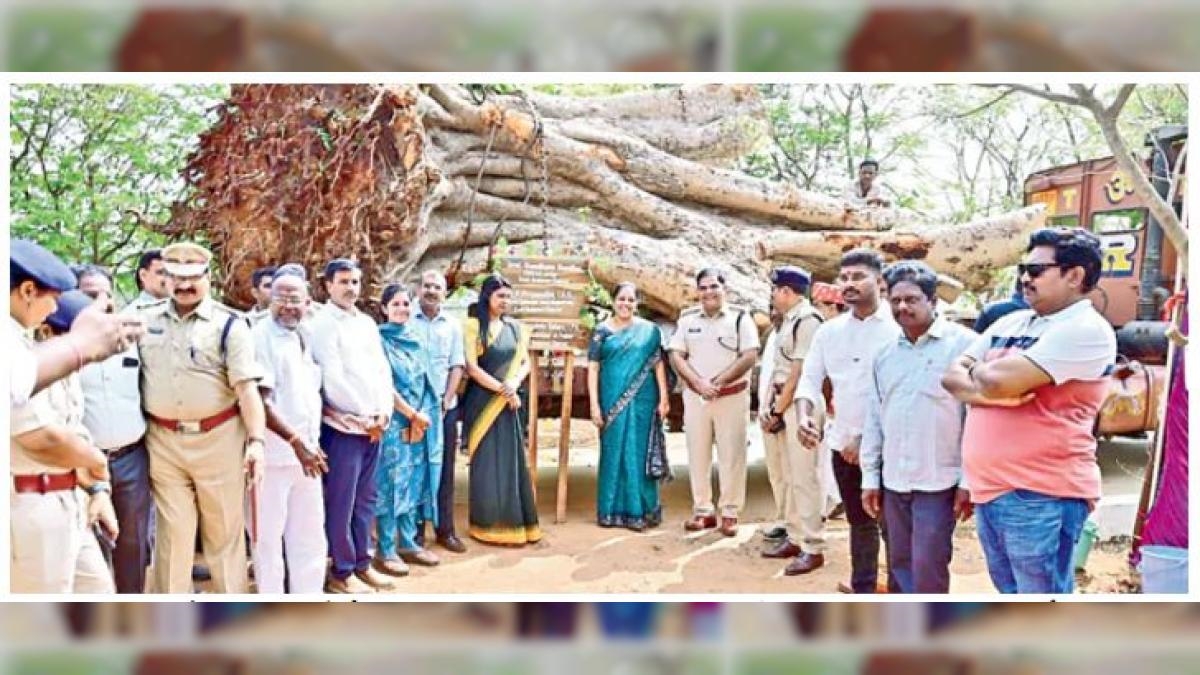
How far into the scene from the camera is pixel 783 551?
3912 millimetres

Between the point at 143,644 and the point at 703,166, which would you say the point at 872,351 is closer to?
the point at 703,166

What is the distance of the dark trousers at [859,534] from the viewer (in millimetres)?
3701

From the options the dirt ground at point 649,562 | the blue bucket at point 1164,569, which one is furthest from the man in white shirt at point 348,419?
the blue bucket at point 1164,569

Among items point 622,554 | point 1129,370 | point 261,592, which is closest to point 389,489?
point 261,592

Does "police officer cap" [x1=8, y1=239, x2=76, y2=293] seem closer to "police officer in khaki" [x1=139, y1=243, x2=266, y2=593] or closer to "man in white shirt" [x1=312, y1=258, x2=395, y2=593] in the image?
"police officer in khaki" [x1=139, y1=243, x2=266, y2=593]

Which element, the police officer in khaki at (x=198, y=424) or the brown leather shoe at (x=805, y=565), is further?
the brown leather shoe at (x=805, y=565)

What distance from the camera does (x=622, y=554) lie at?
151 inches

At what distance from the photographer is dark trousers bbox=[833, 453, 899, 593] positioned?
3.70m

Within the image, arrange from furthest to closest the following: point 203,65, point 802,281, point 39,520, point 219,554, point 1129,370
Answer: point 802,281 → point 1129,370 → point 219,554 → point 203,65 → point 39,520

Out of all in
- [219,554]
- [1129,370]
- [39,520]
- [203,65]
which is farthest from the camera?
[1129,370]

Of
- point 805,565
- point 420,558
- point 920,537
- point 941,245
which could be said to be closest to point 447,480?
point 420,558

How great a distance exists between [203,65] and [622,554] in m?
2.29

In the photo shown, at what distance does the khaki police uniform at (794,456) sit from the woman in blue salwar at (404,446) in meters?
1.41

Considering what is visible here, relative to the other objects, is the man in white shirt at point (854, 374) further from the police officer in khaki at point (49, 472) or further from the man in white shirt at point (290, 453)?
the police officer in khaki at point (49, 472)
